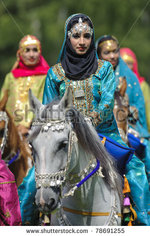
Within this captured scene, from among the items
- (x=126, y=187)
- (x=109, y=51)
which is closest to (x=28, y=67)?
(x=109, y=51)

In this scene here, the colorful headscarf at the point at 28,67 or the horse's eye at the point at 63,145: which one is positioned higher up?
the colorful headscarf at the point at 28,67

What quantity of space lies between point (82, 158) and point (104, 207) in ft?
1.61

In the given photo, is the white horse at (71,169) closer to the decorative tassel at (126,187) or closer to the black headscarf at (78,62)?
the decorative tassel at (126,187)

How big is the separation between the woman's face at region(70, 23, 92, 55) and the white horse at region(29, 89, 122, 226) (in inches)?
42.1

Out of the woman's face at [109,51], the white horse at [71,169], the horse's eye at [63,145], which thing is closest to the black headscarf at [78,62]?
the white horse at [71,169]

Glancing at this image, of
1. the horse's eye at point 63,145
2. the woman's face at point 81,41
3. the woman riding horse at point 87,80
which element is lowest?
the horse's eye at point 63,145

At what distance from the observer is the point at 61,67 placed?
16.1ft

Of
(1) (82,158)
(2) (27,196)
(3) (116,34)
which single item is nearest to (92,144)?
(1) (82,158)

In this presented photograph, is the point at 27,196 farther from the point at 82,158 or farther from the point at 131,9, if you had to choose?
the point at 131,9

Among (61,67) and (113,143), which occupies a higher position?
(61,67)

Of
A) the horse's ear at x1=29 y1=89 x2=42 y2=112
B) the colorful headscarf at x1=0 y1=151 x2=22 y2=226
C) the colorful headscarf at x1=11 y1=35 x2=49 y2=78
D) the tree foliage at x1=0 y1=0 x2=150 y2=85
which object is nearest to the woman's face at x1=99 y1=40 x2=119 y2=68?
the colorful headscarf at x1=11 y1=35 x2=49 y2=78

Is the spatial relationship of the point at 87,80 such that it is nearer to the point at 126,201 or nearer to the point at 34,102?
the point at 34,102

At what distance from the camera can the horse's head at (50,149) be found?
3428 millimetres

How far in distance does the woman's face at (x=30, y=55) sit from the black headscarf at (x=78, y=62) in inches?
161
